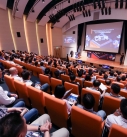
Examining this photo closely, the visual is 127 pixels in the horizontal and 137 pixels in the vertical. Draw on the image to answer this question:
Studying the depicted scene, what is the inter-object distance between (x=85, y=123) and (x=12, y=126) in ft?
3.49

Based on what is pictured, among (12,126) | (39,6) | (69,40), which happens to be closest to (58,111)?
(12,126)

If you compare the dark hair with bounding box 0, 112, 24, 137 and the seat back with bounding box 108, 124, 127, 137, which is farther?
the seat back with bounding box 108, 124, 127, 137

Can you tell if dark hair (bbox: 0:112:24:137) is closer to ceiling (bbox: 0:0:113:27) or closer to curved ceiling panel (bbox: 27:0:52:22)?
ceiling (bbox: 0:0:113:27)

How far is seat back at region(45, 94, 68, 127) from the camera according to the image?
5.27ft

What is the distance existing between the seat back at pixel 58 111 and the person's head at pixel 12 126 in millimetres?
848

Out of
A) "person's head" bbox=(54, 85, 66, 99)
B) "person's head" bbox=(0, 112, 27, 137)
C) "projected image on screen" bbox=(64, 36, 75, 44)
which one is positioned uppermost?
"projected image on screen" bbox=(64, 36, 75, 44)

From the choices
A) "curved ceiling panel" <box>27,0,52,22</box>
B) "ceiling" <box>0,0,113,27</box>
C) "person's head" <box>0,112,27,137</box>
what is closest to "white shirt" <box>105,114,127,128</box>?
"person's head" <box>0,112,27,137</box>

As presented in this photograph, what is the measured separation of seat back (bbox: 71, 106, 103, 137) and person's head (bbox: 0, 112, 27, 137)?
0.86 meters

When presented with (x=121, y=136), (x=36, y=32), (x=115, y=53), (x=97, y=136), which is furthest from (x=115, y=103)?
(x=36, y=32)

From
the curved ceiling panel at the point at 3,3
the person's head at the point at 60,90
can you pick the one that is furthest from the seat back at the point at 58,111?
the curved ceiling panel at the point at 3,3

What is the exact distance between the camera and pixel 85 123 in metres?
1.44

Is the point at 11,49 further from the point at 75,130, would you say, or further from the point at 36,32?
the point at 75,130

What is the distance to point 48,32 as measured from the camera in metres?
13.6

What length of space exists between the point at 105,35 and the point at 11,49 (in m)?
10.0
